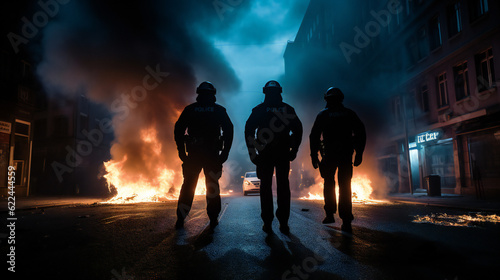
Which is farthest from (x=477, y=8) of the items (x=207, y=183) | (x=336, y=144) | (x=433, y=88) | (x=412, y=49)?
(x=207, y=183)

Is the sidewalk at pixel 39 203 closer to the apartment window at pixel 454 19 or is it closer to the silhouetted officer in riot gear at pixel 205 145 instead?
the silhouetted officer in riot gear at pixel 205 145

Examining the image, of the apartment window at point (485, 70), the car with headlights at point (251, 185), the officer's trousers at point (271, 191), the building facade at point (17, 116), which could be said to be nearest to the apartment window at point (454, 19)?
the apartment window at point (485, 70)

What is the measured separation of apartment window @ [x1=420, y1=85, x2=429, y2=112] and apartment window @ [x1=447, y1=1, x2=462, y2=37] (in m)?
3.31

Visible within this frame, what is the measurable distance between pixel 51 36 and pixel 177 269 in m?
12.5

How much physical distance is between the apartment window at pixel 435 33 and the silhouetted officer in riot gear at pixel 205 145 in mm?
16583

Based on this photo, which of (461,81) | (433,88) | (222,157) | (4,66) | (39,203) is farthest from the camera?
(433,88)

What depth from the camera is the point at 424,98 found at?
17.7m

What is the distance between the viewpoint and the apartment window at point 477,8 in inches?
513

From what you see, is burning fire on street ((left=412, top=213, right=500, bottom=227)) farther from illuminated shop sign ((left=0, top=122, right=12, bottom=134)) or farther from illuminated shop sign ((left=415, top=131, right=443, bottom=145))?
illuminated shop sign ((left=0, top=122, right=12, bottom=134))

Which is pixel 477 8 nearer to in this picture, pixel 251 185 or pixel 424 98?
pixel 424 98

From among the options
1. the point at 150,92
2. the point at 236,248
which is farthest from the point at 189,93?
the point at 236,248

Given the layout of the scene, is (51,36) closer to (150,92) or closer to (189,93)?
(150,92)

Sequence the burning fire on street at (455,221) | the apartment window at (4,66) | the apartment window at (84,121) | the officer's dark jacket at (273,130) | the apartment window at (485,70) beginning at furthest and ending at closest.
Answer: the apartment window at (84,121), the apartment window at (4,66), the apartment window at (485,70), the burning fire on street at (455,221), the officer's dark jacket at (273,130)

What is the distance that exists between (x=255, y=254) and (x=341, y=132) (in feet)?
8.07
